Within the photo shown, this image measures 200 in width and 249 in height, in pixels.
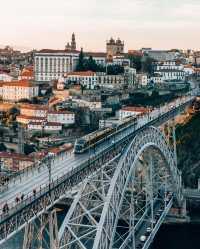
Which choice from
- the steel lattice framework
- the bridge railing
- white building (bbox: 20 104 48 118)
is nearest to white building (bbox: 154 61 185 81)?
white building (bbox: 20 104 48 118)

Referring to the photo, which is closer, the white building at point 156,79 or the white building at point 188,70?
the white building at point 156,79

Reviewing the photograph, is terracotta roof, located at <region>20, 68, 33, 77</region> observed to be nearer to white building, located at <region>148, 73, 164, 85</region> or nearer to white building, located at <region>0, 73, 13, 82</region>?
white building, located at <region>0, 73, 13, 82</region>

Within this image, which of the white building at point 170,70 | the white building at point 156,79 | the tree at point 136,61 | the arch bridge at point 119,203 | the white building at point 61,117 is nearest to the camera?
the arch bridge at point 119,203

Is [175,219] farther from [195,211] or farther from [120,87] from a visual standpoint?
[120,87]

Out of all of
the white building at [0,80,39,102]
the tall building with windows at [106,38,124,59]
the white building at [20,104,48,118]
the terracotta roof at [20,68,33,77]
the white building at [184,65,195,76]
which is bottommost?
the white building at [20,104,48,118]

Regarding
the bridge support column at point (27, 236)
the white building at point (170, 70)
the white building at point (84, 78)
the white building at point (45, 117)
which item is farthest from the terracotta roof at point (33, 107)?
the bridge support column at point (27, 236)

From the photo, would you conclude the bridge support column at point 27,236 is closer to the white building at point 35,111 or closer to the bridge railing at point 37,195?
the bridge railing at point 37,195

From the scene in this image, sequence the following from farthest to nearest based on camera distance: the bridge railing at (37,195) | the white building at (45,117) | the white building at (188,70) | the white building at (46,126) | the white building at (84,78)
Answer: the white building at (188,70) < the white building at (84,78) < the white building at (45,117) < the white building at (46,126) < the bridge railing at (37,195)

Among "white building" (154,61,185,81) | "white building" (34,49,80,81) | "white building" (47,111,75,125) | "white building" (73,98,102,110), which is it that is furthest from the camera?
"white building" (154,61,185,81)
